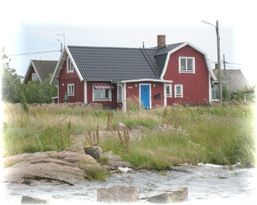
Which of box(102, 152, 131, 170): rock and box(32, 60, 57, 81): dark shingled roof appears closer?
box(102, 152, 131, 170): rock

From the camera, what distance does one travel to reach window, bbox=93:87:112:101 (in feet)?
53.5

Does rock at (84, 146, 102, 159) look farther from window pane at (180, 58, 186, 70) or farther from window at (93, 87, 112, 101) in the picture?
window pane at (180, 58, 186, 70)

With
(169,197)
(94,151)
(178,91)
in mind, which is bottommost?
(169,197)

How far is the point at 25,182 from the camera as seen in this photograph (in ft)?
17.2

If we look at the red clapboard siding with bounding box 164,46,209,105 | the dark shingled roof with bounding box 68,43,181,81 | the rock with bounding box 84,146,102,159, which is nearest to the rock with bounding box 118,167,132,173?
the rock with bounding box 84,146,102,159

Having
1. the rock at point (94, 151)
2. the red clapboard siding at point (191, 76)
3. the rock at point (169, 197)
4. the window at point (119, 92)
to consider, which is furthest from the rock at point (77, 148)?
the red clapboard siding at point (191, 76)

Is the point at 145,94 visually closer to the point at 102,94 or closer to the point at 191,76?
the point at 102,94

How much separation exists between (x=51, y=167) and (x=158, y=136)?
8.06ft

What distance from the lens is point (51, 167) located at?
5559 mm

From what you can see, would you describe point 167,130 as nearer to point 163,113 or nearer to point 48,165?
point 163,113

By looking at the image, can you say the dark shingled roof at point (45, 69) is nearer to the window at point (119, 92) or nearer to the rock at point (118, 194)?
the window at point (119, 92)

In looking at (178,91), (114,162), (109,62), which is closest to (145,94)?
(178,91)

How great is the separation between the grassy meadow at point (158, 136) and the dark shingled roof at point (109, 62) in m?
4.08

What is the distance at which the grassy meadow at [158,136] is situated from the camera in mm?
6801
